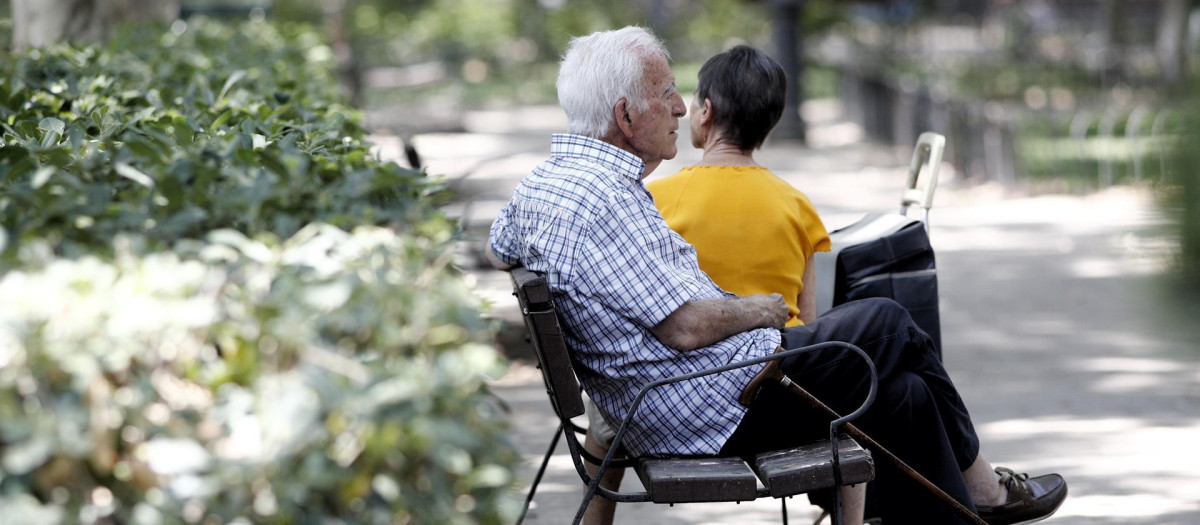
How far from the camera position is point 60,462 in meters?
1.84

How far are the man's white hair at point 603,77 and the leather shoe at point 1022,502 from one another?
149cm

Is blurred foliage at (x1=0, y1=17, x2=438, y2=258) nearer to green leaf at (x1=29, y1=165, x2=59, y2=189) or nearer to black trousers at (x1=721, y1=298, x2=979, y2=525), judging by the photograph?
green leaf at (x1=29, y1=165, x2=59, y2=189)

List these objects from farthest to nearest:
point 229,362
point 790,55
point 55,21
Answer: point 790,55 < point 55,21 < point 229,362

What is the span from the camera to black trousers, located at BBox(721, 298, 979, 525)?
357cm

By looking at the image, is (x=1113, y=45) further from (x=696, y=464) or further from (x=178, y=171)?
(x=178, y=171)

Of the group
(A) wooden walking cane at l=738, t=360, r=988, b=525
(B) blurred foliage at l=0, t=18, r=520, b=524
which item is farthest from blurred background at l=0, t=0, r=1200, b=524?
(A) wooden walking cane at l=738, t=360, r=988, b=525

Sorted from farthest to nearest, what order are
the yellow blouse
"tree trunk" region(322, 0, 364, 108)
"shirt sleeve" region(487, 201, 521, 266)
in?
"tree trunk" region(322, 0, 364, 108) < the yellow blouse < "shirt sleeve" region(487, 201, 521, 266)

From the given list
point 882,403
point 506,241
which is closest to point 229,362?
point 506,241

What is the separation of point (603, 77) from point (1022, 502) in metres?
1.68

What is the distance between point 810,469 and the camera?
10.7 ft

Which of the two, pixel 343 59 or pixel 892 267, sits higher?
pixel 892 267

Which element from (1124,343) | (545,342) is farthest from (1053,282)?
(545,342)

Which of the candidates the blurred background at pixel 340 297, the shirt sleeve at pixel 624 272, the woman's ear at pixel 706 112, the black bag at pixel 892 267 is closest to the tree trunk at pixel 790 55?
the blurred background at pixel 340 297

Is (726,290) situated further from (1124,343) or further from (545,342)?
(1124,343)
